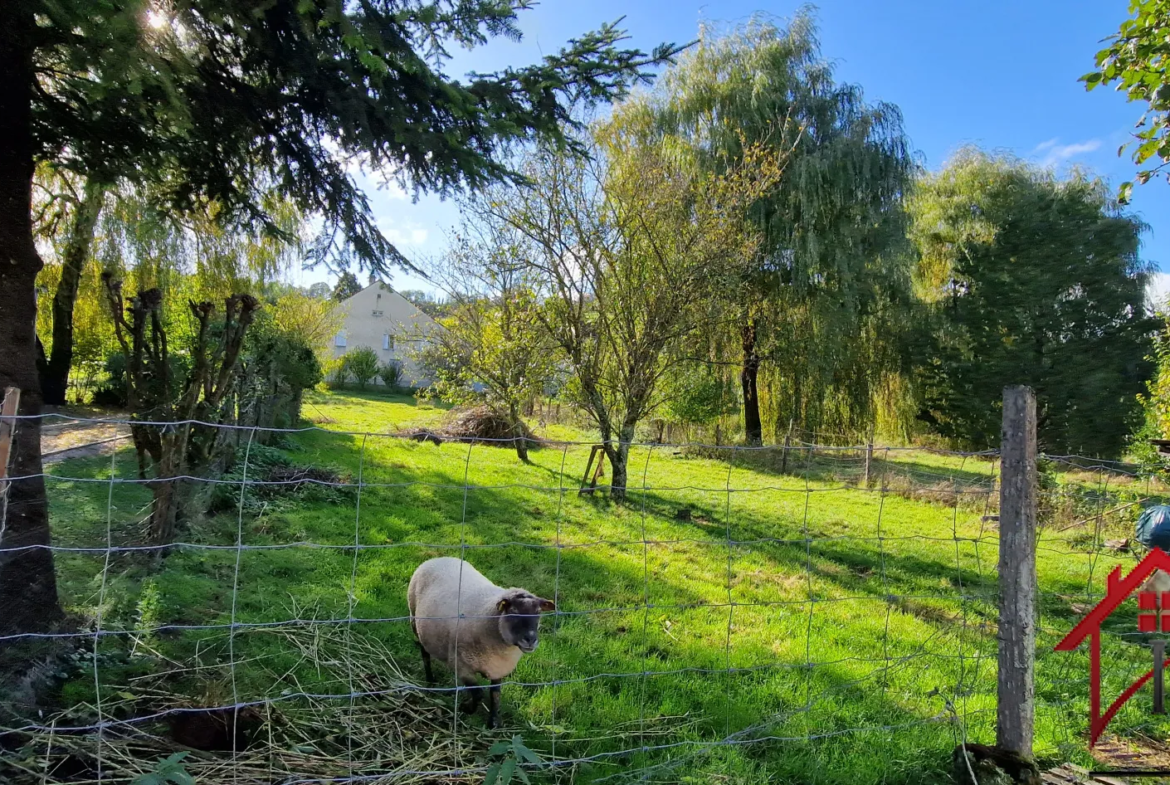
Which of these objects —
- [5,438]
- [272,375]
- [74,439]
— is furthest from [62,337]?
[5,438]

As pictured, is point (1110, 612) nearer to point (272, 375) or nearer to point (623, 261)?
point (623, 261)

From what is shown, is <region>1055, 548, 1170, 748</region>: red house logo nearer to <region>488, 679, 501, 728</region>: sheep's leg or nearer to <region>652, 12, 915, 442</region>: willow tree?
<region>488, 679, 501, 728</region>: sheep's leg

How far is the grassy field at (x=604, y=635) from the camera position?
295 cm

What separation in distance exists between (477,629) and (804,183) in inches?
540

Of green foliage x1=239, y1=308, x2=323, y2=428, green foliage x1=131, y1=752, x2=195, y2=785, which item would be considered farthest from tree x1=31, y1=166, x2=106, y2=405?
green foliage x1=131, y1=752, x2=195, y2=785

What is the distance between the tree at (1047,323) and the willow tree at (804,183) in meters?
2.59

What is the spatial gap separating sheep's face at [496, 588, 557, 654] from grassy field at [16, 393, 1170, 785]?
205 millimetres

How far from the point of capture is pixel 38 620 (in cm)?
318

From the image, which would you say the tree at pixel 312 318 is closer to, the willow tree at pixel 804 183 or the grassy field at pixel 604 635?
the grassy field at pixel 604 635

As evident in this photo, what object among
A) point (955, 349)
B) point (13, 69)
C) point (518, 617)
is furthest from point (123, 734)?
point (955, 349)

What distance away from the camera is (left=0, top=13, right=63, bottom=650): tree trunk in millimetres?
3070

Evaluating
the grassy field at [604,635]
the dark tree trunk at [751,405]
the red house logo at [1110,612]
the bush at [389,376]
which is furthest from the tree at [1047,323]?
the bush at [389,376]

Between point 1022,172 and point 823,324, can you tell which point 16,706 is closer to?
point 823,324

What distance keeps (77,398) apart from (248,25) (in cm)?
1391
